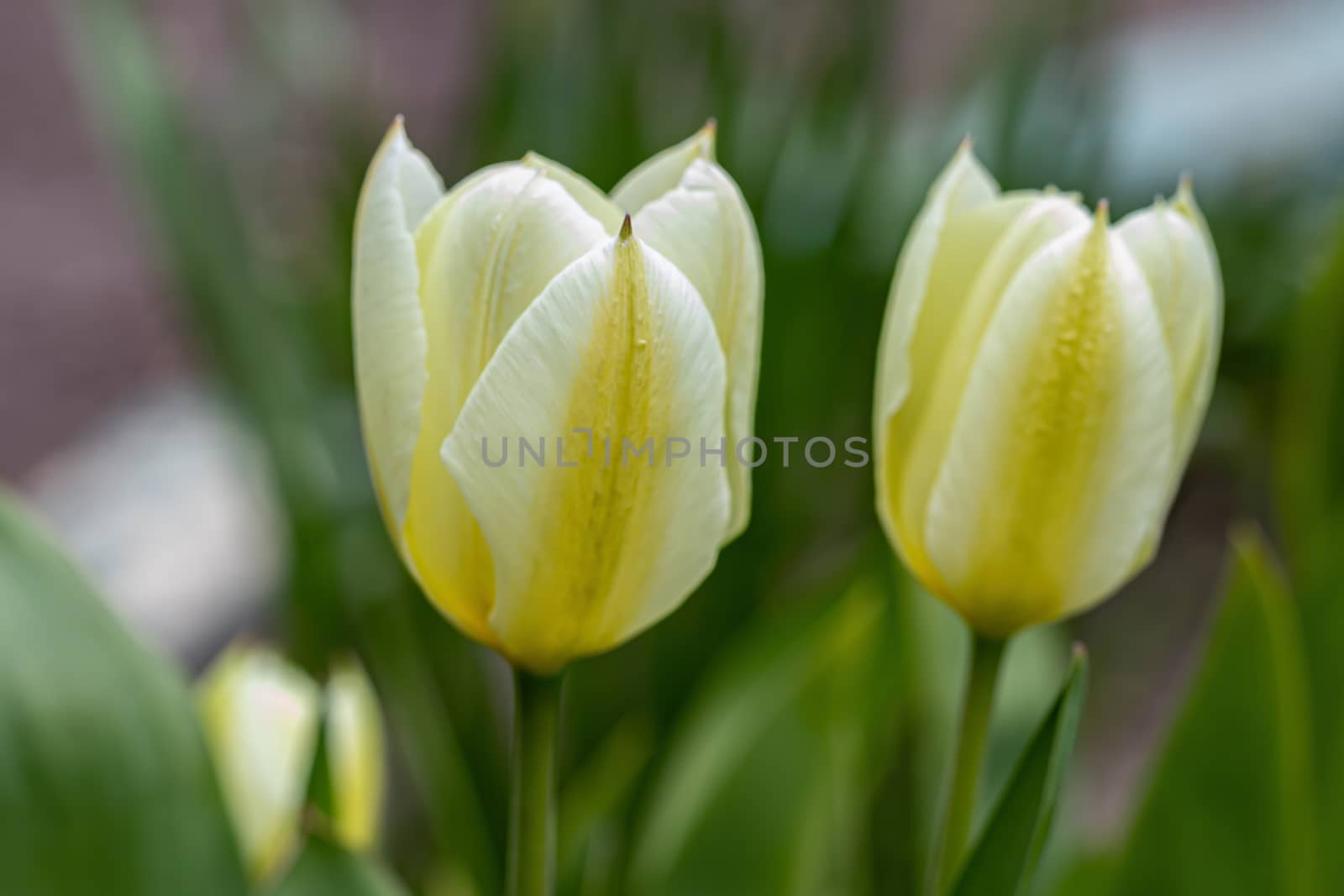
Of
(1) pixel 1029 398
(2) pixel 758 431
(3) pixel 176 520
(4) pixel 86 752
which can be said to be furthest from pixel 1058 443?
(3) pixel 176 520

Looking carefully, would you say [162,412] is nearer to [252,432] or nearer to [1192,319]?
[252,432]

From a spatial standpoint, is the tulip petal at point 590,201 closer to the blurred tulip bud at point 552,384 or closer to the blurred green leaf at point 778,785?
the blurred tulip bud at point 552,384

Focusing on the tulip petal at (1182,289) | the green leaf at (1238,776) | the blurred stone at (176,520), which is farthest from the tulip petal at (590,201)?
the blurred stone at (176,520)

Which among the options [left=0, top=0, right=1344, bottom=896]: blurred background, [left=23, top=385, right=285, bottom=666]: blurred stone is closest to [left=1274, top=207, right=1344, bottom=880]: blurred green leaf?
[left=0, top=0, right=1344, bottom=896]: blurred background

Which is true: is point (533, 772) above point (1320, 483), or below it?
above

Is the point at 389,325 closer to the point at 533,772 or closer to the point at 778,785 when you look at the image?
the point at 533,772

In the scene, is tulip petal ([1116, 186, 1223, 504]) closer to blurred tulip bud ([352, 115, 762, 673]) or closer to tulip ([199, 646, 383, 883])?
blurred tulip bud ([352, 115, 762, 673])

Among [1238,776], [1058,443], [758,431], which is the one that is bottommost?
[758,431]
